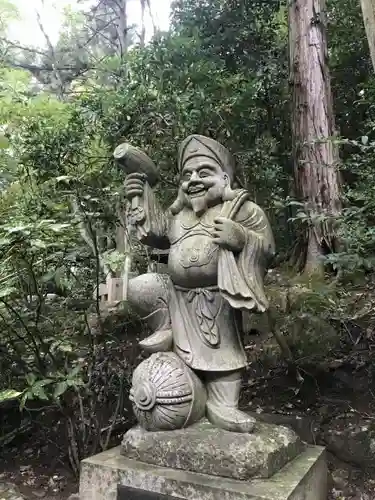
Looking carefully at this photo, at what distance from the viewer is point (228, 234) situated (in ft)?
8.53

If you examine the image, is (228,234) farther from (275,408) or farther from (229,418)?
(275,408)

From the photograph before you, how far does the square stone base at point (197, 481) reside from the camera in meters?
2.20

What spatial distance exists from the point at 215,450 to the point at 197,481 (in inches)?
6.2

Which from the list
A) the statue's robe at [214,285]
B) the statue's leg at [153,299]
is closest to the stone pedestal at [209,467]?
the statue's robe at [214,285]

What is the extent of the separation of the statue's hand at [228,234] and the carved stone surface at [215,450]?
935 mm

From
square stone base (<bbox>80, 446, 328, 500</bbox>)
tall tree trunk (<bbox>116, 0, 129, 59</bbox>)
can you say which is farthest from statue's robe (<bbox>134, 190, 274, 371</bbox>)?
tall tree trunk (<bbox>116, 0, 129, 59</bbox>)

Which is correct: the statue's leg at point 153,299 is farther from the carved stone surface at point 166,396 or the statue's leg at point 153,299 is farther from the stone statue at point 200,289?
the carved stone surface at point 166,396

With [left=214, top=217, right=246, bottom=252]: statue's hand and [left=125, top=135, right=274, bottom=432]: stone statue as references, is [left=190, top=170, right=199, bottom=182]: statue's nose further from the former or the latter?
[left=214, top=217, right=246, bottom=252]: statue's hand

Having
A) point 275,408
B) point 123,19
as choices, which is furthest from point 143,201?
point 123,19

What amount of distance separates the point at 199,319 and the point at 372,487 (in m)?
1.56

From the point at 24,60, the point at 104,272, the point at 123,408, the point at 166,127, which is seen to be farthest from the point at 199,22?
the point at 24,60

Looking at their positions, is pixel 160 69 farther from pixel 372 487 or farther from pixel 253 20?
pixel 372 487

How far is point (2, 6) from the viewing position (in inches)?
446

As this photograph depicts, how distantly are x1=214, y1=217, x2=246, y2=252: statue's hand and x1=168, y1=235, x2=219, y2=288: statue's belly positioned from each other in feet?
0.49
